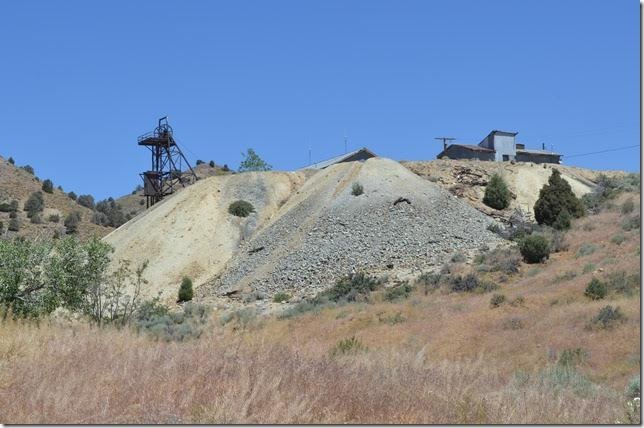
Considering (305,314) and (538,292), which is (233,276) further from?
(538,292)

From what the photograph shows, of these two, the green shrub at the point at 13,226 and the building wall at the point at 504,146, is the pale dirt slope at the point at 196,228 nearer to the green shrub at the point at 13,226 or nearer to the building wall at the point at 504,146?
the green shrub at the point at 13,226

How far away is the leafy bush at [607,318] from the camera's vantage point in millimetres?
22025

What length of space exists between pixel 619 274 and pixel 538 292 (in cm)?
337

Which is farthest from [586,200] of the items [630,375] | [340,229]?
[630,375]

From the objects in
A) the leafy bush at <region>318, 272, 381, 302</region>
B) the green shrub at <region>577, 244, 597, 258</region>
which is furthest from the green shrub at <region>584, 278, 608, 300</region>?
the leafy bush at <region>318, 272, 381, 302</region>

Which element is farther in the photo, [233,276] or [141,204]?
[141,204]

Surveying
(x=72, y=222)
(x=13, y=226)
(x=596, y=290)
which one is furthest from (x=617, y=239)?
(x=72, y=222)

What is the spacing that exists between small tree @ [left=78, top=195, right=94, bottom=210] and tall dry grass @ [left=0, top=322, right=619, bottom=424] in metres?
81.2

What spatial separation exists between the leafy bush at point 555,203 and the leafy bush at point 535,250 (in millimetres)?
9938

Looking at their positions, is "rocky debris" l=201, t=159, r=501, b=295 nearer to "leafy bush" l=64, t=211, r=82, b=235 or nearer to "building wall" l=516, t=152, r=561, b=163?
"leafy bush" l=64, t=211, r=82, b=235

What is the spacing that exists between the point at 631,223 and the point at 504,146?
35.3m

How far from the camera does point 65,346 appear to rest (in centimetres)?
980

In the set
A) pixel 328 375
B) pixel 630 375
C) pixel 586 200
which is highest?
pixel 586 200

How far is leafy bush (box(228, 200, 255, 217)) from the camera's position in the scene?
182ft
